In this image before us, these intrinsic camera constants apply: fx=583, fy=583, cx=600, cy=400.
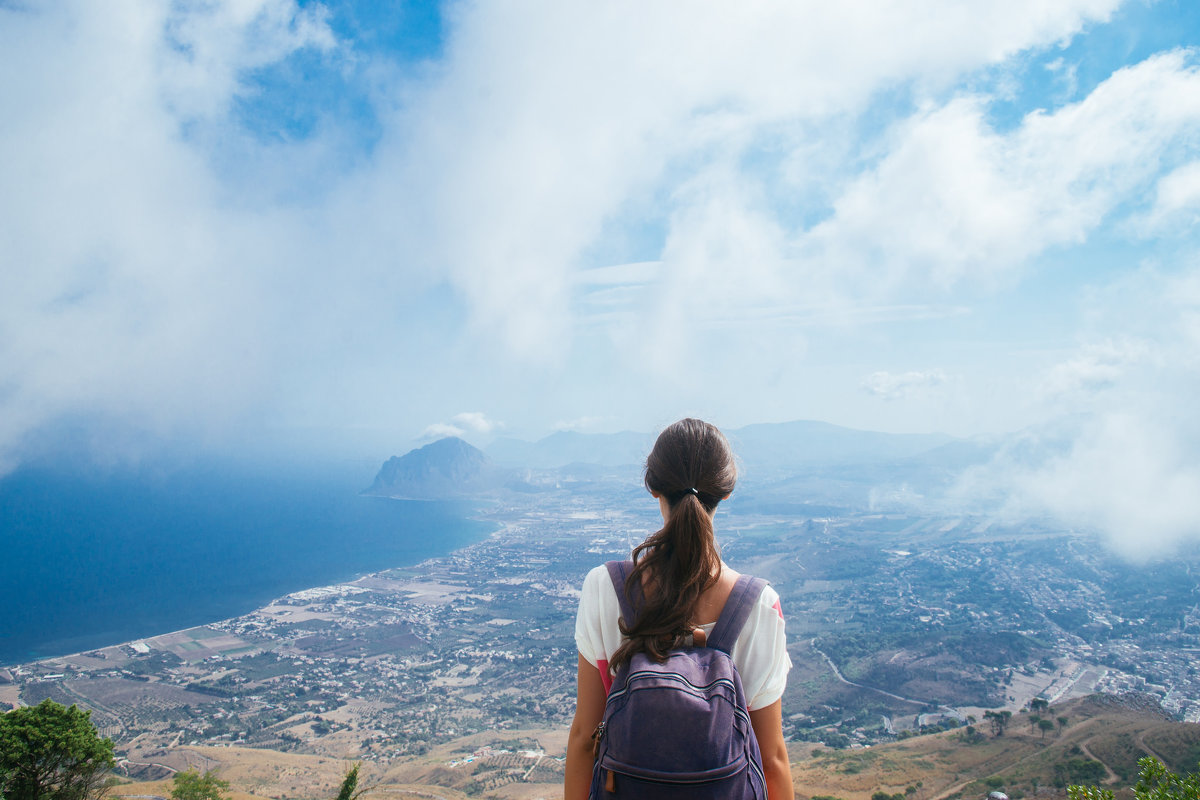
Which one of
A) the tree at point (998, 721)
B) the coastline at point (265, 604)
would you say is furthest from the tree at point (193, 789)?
the coastline at point (265, 604)

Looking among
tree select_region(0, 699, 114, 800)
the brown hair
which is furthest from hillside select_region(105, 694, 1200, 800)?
the brown hair

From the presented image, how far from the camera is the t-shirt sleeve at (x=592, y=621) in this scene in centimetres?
163

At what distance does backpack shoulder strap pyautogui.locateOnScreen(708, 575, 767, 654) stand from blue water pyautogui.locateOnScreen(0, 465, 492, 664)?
56.6 metres

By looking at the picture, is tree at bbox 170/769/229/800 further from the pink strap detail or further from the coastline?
the coastline

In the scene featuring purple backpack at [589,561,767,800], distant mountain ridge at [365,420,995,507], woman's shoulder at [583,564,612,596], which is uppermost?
woman's shoulder at [583,564,612,596]

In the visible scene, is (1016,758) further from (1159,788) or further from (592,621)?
(592,621)

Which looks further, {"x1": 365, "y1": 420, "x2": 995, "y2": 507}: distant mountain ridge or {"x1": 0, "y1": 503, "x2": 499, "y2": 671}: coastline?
{"x1": 365, "y1": 420, "x2": 995, "y2": 507}: distant mountain ridge

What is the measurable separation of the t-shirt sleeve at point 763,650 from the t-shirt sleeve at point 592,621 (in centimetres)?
40

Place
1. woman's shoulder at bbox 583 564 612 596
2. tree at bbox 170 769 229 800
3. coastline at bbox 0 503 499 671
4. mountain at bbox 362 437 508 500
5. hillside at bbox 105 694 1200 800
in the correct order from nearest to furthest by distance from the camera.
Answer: woman's shoulder at bbox 583 564 612 596 < tree at bbox 170 769 229 800 < hillside at bbox 105 694 1200 800 < coastline at bbox 0 503 499 671 < mountain at bbox 362 437 508 500

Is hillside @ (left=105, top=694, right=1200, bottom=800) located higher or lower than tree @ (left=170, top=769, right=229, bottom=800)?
lower

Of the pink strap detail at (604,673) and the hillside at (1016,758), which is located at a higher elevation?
the pink strap detail at (604,673)

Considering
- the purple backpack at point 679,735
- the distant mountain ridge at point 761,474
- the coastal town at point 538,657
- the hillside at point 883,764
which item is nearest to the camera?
the purple backpack at point 679,735

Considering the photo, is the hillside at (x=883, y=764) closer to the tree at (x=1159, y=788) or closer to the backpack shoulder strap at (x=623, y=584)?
the tree at (x=1159, y=788)

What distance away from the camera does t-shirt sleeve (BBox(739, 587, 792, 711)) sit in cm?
154
